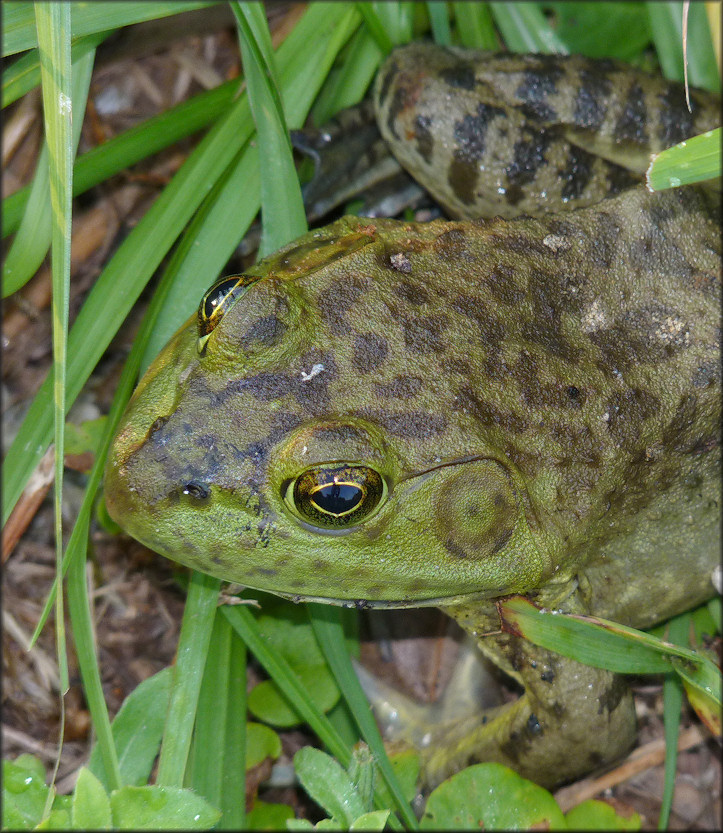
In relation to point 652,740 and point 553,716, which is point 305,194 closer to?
point 553,716

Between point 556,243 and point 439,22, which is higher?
point 439,22

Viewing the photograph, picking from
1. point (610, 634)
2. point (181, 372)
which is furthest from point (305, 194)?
point (610, 634)

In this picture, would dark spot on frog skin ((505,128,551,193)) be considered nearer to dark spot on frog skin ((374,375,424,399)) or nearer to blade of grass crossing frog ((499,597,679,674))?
dark spot on frog skin ((374,375,424,399))

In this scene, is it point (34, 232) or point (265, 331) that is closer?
point (265, 331)

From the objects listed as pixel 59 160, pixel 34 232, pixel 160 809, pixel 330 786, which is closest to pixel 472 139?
pixel 59 160

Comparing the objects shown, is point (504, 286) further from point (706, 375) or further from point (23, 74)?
point (23, 74)

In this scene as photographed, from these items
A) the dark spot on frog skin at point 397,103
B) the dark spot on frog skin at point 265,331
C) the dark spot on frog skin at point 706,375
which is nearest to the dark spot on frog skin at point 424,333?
the dark spot on frog skin at point 265,331
